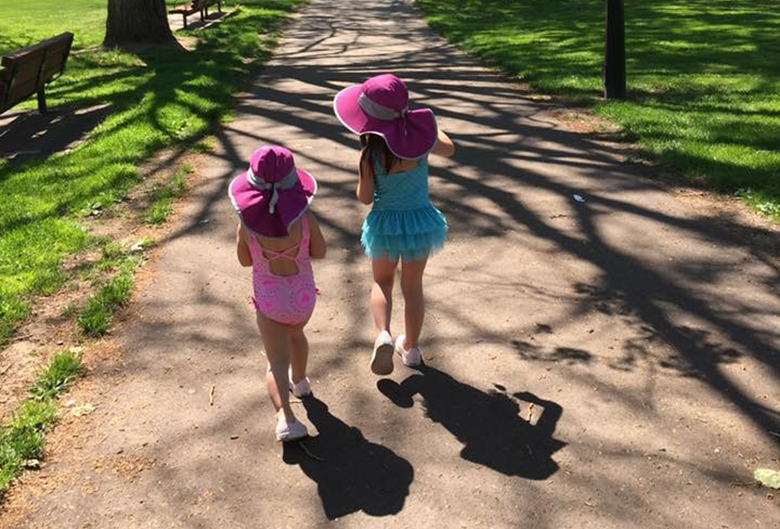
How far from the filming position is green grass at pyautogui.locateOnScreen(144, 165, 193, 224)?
6320 millimetres

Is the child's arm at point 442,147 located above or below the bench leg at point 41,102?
above

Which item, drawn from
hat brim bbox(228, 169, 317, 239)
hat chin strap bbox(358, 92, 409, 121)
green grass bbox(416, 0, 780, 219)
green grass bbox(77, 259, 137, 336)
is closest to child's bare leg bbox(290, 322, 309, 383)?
hat brim bbox(228, 169, 317, 239)

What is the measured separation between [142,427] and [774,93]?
31.9ft

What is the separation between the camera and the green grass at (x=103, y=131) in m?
5.55

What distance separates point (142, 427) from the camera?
363 centimetres

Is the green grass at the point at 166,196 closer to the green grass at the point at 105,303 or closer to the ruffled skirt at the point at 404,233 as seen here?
the green grass at the point at 105,303

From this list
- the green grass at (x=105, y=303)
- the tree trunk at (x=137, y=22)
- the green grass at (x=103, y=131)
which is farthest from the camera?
the tree trunk at (x=137, y=22)

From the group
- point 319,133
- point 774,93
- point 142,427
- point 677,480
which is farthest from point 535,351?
point 774,93

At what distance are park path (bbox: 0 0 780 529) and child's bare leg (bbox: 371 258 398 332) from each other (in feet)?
1.02

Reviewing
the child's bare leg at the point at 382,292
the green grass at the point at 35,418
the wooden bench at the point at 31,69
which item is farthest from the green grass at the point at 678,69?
the wooden bench at the point at 31,69

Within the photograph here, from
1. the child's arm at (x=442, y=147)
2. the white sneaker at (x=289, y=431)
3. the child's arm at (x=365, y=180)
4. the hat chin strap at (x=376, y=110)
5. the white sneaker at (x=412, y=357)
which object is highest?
the hat chin strap at (x=376, y=110)

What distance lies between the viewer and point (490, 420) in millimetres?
3674

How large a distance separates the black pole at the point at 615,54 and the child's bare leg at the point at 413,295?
7.04 metres

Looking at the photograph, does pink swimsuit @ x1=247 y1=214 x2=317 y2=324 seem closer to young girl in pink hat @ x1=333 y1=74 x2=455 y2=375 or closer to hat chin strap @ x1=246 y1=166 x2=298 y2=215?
hat chin strap @ x1=246 y1=166 x2=298 y2=215
